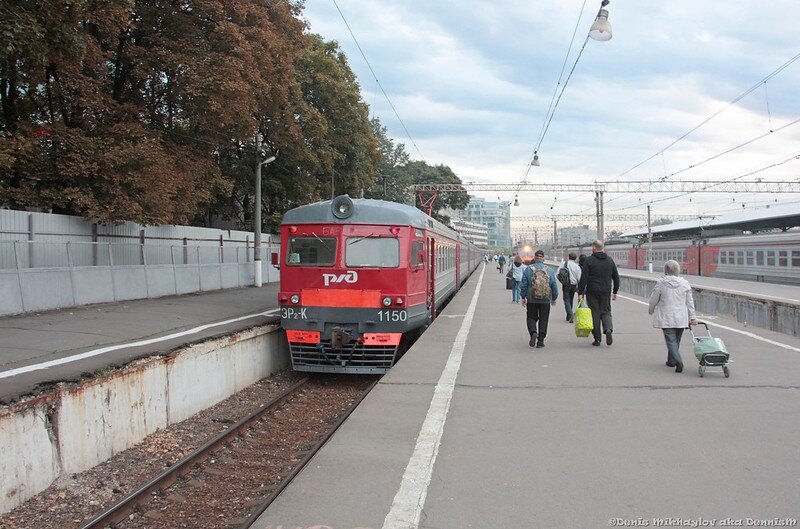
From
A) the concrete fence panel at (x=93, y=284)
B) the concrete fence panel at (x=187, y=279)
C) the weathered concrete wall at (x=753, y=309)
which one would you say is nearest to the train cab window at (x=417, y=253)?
the weathered concrete wall at (x=753, y=309)

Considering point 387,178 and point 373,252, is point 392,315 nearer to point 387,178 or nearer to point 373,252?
point 373,252

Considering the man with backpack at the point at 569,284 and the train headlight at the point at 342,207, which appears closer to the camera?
the train headlight at the point at 342,207

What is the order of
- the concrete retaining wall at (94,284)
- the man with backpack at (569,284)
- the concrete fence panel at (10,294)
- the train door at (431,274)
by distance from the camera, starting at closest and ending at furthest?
the concrete fence panel at (10,294)
the concrete retaining wall at (94,284)
the train door at (431,274)
the man with backpack at (569,284)

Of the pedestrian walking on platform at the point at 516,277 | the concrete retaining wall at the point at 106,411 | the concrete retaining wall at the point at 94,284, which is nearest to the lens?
the concrete retaining wall at the point at 106,411

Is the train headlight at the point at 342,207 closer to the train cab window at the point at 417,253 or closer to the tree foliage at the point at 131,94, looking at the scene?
the train cab window at the point at 417,253

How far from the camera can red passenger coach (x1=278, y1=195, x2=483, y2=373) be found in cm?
992

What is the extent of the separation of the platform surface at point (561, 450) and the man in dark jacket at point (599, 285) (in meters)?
1.28

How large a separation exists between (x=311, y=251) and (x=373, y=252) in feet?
3.55

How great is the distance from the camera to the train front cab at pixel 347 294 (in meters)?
9.91

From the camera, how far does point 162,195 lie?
16.2 metres

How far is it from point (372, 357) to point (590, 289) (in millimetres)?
3708

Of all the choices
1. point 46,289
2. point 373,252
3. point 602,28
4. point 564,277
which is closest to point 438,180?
point 564,277

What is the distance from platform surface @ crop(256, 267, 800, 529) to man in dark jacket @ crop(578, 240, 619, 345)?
4.21ft

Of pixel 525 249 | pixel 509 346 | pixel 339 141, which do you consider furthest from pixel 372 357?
pixel 339 141
